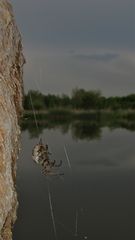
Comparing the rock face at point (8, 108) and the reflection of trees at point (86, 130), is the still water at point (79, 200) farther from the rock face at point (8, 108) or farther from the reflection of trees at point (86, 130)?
the reflection of trees at point (86, 130)

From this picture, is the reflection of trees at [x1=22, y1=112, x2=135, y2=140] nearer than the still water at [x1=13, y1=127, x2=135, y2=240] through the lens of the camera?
No

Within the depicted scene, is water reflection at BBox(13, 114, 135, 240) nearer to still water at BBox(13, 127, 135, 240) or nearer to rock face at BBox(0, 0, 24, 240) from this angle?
still water at BBox(13, 127, 135, 240)

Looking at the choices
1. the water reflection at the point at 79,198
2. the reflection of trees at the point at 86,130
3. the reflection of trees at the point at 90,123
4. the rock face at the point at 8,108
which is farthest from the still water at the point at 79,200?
the reflection of trees at the point at 90,123

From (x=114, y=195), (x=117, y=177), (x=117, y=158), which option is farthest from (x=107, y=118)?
(x=114, y=195)

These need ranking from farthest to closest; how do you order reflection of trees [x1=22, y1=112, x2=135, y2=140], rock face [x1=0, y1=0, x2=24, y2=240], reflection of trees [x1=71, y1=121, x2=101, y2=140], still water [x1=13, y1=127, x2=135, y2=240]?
1. reflection of trees [x1=22, y1=112, x2=135, y2=140]
2. reflection of trees [x1=71, y1=121, x2=101, y2=140]
3. still water [x1=13, y1=127, x2=135, y2=240]
4. rock face [x1=0, y1=0, x2=24, y2=240]

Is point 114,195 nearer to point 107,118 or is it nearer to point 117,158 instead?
point 117,158

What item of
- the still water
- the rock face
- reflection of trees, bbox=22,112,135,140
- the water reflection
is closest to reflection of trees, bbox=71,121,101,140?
reflection of trees, bbox=22,112,135,140
